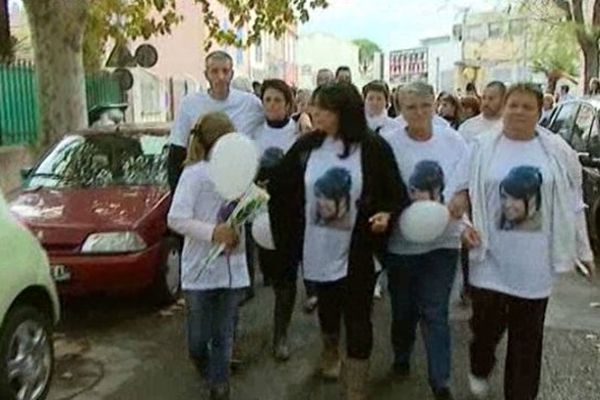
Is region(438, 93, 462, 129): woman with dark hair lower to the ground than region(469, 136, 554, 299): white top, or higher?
higher

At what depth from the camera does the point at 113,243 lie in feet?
22.1

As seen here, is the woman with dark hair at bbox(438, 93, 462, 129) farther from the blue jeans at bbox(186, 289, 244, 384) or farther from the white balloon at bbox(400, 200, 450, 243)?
the blue jeans at bbox(186, 289, 244, 384)

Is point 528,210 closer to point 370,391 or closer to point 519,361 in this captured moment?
point 519,361

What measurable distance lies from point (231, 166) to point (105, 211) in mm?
2810

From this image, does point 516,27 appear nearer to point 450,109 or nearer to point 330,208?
point 450,109

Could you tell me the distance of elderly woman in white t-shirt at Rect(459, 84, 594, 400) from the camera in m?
4.41

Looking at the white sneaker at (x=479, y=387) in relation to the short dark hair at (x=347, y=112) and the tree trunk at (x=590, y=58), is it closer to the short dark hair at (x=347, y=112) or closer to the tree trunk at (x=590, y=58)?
the short dark hair at (x=347, y=112)

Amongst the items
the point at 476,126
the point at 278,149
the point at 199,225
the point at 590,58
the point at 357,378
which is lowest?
the point at 357,378

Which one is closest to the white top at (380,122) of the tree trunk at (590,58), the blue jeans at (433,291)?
the blue jeans at (433,291)

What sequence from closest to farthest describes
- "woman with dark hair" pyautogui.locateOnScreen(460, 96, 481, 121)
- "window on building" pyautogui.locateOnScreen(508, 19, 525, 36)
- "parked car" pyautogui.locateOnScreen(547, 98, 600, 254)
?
"woman with dark hair" pyautogui.locateOnScreen(460, 96, 481, 121), "parked car" pyautogui.locateOnScreen(547, 98, 600, 254), "window on building" pyautogui.locateOnScreen(508, 19, 525, 36)

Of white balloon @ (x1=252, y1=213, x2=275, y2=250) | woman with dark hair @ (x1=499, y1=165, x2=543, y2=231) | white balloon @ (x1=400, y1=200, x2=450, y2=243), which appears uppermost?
woman with dark hair @ (x1=499, y1=165, x2=543, y2=231)

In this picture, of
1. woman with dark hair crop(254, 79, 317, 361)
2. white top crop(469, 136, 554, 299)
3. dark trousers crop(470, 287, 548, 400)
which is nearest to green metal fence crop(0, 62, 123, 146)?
woman with dark hair crop(254, 79, 317, 361)

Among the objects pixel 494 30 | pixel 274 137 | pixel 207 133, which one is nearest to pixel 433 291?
pixel 207 133

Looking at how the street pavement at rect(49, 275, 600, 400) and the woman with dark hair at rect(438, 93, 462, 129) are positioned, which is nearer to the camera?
the street pavement at rect(49, 275, 600, 400)
